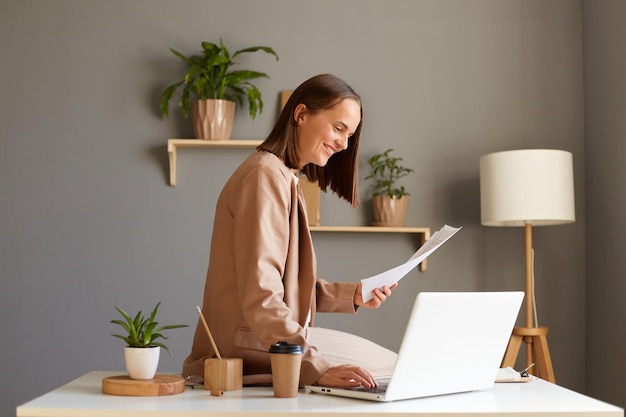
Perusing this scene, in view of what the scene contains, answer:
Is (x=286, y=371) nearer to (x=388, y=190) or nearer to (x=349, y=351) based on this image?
(x=349, y=351)

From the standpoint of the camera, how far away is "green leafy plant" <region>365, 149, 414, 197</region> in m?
3.85

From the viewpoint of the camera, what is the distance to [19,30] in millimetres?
3988

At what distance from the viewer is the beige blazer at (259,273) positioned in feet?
5.37

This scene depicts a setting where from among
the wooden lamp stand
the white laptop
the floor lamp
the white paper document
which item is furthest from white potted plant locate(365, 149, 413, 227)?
the white laptop

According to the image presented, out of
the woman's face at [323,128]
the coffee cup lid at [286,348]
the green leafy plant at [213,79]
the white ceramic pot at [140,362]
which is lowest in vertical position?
the white ceramic pot at [140,362]

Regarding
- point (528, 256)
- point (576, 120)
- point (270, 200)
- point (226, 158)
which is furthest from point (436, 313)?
point (576, 120)

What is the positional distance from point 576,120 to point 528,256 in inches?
33.3

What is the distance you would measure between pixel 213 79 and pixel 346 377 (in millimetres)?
2517

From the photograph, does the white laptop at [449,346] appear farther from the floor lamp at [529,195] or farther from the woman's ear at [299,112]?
Result: the floor lamp at [529,195]

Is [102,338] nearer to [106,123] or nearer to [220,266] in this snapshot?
[106,123]

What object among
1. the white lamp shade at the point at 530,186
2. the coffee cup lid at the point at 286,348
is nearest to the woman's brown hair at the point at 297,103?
the coffee cup lid at the point at 286,348

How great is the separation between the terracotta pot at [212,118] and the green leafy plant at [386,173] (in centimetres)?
73

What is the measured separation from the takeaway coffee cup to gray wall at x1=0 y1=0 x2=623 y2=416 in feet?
7.90

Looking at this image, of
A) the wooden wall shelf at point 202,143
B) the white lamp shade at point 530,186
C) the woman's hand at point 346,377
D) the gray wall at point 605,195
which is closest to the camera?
Answer: the woman's hand at point 346,377
